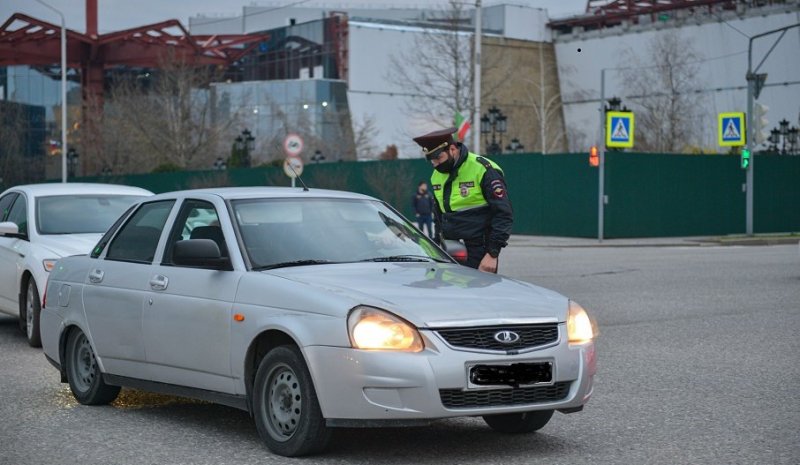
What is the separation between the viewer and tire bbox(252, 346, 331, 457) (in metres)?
6.49

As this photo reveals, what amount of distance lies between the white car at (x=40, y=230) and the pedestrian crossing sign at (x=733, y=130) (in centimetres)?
2965

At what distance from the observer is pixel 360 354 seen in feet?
20.7

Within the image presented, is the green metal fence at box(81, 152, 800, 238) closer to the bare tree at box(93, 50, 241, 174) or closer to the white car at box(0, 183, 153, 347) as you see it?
the bare tree at box(93, 50, 241, 174)

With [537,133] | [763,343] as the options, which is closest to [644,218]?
[763,343]

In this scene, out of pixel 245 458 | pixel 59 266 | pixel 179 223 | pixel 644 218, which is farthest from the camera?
pixel 644 218

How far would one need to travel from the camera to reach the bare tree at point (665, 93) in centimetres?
6406

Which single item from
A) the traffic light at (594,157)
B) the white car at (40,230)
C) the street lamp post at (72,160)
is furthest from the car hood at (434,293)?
the street lamp post at (72,160)

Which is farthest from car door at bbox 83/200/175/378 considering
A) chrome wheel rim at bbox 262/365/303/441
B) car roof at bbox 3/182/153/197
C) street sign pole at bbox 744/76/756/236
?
street sign pole at bbox 744/76/756/236

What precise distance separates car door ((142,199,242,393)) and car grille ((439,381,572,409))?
4.58ft

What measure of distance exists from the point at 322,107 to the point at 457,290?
8152cm

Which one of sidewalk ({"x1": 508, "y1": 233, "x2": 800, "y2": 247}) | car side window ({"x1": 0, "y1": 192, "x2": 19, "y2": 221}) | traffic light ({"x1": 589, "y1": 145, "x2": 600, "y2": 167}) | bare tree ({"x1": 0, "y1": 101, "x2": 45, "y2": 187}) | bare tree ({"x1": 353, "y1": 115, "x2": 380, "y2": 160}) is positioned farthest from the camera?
bare tree ({"x1": 0, "y1": 101, "x2": 45, "y2": 187})

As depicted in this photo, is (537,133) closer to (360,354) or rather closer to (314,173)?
(314,173)

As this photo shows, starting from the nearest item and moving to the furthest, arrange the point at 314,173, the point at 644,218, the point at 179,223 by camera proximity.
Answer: the point at 179,223 < the point at 644,218 < the point at 314,173

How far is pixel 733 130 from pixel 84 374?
34.5 m
